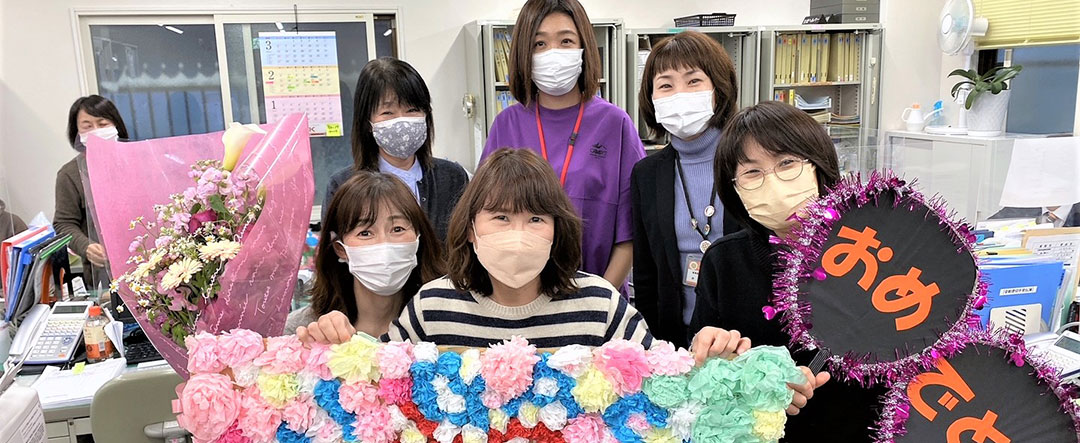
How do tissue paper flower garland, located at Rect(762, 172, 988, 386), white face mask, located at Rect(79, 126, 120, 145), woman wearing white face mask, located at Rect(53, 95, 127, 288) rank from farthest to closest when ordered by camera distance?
woman wearing white face mask, located at Rect(53, 95, 127, 288) < white face mask, located at Rect(79, 126, 120, 145) < tissue paper flower garland, located at Rect(762, 172, 988, 386)

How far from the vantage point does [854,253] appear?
107cm

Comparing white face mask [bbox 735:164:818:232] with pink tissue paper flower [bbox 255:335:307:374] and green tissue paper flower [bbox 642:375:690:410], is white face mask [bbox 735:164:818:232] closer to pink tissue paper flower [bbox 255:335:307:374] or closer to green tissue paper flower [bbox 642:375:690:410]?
green tissue paper flower [bbox 642:375:690:410]

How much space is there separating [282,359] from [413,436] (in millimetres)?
264

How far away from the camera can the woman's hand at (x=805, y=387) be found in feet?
3.73

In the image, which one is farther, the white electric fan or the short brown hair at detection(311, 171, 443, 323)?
the white electric fan

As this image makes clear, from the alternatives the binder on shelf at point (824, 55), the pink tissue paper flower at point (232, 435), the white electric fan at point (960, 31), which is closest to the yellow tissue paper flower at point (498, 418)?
the pink tissue paper flower at point (232, 435)

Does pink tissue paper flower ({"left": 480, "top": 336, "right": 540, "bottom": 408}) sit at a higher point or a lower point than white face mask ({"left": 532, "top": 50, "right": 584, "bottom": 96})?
lower

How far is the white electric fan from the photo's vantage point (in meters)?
4.58

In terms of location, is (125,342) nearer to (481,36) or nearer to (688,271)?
(688,271)

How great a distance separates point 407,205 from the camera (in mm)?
1716

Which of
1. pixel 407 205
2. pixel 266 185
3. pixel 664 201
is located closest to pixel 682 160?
pixel 664 201

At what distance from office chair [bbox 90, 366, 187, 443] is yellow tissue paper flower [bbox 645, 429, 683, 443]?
131cm

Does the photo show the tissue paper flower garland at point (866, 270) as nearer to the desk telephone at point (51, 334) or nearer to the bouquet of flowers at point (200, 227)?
the bouquet of flowers at point (200, 227)

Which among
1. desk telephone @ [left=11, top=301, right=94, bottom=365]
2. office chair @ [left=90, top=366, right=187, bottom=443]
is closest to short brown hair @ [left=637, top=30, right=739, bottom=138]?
office chair @ [left=90, top=366, right=187, bottom=443]
